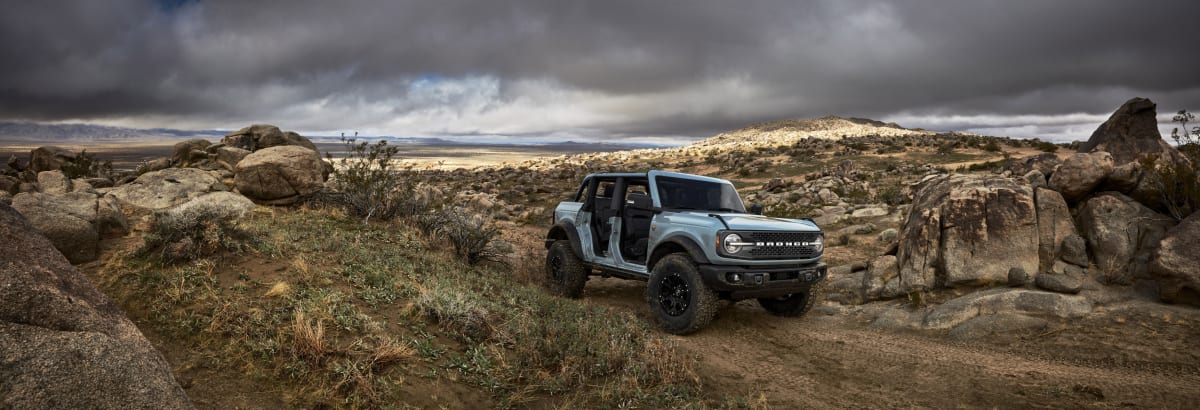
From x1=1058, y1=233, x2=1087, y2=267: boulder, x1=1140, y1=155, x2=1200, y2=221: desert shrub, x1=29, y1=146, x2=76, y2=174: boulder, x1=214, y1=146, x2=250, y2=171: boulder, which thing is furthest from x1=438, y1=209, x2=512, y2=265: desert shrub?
x1=29, y1=146, x2=76, y2=174: boulder

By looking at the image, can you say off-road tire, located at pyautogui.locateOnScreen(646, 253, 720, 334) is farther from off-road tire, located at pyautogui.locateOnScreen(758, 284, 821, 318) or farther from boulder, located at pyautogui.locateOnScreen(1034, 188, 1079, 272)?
boulder, located at pyautogui.locateOnScreen(1034, 188, 1079, 272)

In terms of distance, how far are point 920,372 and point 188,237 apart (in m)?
7.80

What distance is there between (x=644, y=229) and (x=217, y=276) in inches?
208

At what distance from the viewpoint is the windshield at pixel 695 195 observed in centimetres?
810

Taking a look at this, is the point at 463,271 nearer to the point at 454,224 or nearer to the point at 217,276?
the point at 454,224

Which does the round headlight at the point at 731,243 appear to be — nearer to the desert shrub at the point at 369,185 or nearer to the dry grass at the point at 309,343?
the dry grass at the point at 309,343

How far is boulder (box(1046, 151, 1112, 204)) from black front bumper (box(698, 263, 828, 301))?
4.63 metres

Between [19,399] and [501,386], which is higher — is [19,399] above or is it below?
above

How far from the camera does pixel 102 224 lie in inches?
280

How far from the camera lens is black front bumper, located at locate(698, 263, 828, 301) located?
6.70 metres

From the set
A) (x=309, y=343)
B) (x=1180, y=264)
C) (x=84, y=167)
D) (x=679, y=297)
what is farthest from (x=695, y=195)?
(x=84, y=167)

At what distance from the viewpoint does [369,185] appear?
11367mm

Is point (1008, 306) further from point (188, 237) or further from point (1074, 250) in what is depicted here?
point (188, 237)

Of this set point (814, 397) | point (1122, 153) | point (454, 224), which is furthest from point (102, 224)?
point (1122, 153)
